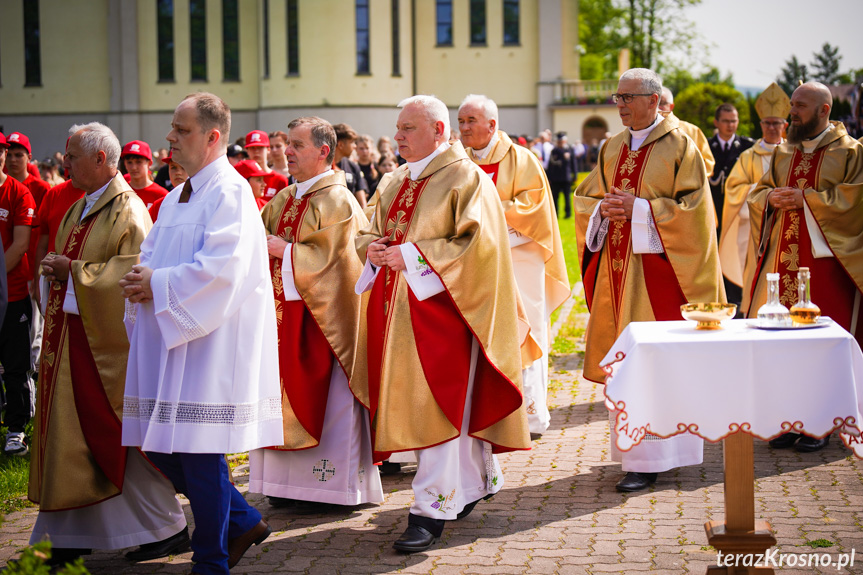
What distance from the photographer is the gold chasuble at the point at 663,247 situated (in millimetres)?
5949

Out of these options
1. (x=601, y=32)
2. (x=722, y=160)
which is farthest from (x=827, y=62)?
(x=722, y=160)

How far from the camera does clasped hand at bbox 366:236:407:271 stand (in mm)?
5055

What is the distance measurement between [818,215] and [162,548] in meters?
4.66

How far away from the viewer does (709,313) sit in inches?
168

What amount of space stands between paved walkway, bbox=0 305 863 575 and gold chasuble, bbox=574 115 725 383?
0.81 m

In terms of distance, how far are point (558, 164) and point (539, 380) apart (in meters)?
17.1

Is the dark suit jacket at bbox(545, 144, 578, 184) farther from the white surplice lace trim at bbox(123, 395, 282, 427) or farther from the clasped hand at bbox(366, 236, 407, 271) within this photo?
the white surplice lace trim at bbox(123, 395, 282, 427)

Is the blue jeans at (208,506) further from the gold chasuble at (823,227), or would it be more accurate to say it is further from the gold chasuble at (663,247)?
the gold chasuble at (823,227)

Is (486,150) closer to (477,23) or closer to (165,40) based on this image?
(477,23)

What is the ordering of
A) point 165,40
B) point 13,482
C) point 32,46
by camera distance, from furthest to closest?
point 32,46 < point 165,40 < point 13,482

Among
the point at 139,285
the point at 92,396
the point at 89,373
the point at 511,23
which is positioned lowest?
the point at 92,396

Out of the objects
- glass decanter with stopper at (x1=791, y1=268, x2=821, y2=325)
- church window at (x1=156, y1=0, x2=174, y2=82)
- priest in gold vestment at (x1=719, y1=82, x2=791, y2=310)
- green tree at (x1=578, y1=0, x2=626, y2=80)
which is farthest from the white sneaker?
green tree at (x1=578, y1=0, x2=626, y2=80)

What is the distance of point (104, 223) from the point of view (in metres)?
5.04

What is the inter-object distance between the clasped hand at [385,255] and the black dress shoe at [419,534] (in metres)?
1.31
